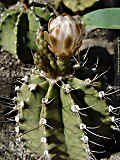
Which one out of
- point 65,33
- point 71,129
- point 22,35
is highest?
point 22,35

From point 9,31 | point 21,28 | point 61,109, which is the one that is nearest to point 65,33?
point 61,109

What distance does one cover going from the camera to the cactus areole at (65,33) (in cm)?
75

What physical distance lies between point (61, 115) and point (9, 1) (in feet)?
4.89

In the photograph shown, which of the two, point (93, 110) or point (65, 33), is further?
point (93, 110)

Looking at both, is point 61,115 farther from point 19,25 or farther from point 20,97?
point 19,25

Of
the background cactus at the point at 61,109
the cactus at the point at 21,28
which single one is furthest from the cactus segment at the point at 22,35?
the background cactus at the point at 61,109

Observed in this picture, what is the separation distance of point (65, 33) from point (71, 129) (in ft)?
1.11

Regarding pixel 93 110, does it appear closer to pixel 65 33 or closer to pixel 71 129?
pixel 71 129

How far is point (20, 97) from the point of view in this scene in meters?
0.99

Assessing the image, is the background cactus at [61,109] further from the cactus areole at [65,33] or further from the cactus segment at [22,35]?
the cactus segment at [22,35]

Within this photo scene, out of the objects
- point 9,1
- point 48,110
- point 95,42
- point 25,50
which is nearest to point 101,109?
point 48,110

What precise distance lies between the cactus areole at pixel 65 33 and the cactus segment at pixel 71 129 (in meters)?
0.16

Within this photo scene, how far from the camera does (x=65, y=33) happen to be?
750 mm

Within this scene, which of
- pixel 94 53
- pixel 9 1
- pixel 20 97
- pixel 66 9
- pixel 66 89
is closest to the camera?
pixel 66 89
